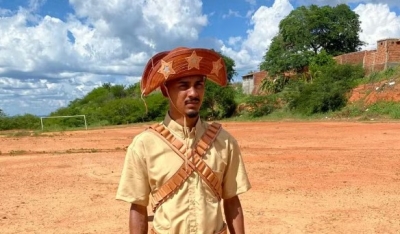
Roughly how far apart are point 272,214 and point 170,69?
14.3 feet

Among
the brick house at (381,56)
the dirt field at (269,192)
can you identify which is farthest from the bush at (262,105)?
the dirt field at (269,192)

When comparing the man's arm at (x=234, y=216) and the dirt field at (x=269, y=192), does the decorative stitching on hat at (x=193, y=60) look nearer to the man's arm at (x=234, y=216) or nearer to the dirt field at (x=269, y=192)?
the man's arm at (x=234, y=216)

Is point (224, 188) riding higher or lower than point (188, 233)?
higher

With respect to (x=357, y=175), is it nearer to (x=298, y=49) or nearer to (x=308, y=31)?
(x=298, y=49)

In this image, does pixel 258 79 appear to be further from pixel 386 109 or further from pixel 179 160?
pixel 179 160

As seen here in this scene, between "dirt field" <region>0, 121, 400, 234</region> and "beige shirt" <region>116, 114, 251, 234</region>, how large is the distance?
3466 millimetres

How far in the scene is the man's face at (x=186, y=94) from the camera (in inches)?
71.3

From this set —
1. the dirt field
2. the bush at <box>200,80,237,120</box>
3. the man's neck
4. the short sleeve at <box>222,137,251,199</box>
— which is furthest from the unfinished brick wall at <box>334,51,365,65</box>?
the man's neck

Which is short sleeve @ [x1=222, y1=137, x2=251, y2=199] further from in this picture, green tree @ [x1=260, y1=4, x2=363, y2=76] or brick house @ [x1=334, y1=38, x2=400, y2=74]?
green tree @ [x1=260, y1=4, x2=363, y2=76]

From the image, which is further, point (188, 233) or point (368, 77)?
point (368, 77)

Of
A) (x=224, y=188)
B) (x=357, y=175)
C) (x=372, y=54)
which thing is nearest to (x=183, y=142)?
(x=224, y=188)

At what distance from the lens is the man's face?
1812 millimetres

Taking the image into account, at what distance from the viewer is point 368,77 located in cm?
2844

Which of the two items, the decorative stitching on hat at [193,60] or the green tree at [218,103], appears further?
the green tree at [218,103]
